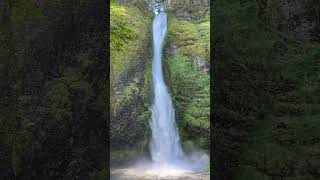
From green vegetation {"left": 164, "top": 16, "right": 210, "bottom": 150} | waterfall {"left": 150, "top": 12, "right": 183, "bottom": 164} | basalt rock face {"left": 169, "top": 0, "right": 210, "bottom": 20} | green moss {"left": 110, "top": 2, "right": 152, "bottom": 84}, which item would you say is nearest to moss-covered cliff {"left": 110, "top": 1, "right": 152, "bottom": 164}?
green moss {"left": 110, "top": 2, "right": 152, "bottom": 84}

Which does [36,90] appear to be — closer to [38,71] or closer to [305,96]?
[38,71]

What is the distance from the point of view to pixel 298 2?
7.46 ft

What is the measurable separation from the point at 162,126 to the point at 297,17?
46.8 ft

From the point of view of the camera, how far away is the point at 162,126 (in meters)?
16.3

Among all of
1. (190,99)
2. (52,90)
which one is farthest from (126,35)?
(52,90)

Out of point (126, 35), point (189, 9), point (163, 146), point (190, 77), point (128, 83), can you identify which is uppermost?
point (189, 9)

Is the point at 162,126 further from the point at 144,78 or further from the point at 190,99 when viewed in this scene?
the point at 144,78

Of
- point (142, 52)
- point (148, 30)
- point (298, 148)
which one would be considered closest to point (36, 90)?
point (298, 148)

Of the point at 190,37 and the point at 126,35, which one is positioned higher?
the point at 190,37

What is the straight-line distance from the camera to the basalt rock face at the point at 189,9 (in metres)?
19.6

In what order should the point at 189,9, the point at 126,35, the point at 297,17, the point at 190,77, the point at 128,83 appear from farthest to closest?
the point at 189,9 → the point at 190,77 → the point at 126,35 → the point at 128,83 → the point at 297,17

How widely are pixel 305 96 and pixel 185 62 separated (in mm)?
15152

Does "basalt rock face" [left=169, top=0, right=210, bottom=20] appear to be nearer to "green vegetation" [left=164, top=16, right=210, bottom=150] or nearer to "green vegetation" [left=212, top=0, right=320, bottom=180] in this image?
"green vegetation" [left=164, top=16, right=210, bottom=150]

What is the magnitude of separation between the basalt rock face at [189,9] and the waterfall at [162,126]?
3728 mm
